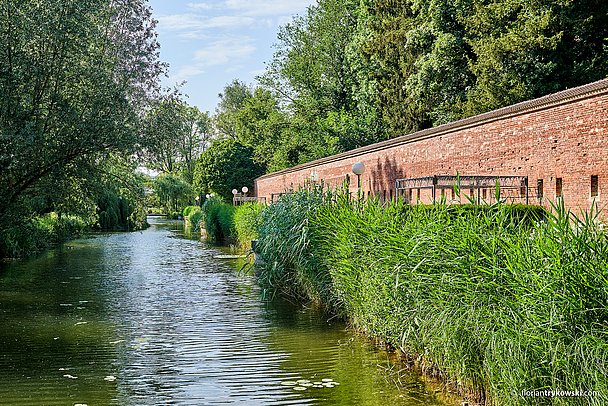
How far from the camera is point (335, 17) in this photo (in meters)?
40.0

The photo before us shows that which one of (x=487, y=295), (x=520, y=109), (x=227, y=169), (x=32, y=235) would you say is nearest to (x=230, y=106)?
(x=227, y=169)

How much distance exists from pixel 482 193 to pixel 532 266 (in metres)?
10.2

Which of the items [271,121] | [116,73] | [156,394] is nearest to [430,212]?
[156,394]

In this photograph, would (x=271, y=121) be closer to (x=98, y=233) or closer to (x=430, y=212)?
(x=98, y=233)

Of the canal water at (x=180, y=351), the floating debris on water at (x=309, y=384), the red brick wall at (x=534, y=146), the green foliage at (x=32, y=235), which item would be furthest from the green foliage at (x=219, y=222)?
the floating debris on water at (x=309, y=384)

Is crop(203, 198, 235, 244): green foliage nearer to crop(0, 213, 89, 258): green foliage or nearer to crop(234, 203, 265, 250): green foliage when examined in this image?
crop(234, 203, 265, 250): green foliage

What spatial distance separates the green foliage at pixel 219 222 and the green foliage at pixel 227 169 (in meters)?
16.5

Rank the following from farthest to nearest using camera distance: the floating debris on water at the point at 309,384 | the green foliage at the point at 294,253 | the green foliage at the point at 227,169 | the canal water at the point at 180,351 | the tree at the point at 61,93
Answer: the green foliage at the point at 227,169, the tree at the point at 61,93, the green foliage at the point at 294,253, the floating debris on water at the point at 309,384, the canal water at the point at 180,351

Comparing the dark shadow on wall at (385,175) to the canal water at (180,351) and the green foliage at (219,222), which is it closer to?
the canal water at (180,351)

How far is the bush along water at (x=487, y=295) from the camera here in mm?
4559

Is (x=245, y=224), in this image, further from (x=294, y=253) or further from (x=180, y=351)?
(x=180, y=351)

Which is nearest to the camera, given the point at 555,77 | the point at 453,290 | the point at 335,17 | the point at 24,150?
the point at 453,290

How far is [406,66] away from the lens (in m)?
31.0

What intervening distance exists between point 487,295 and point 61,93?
1450 centimetres
